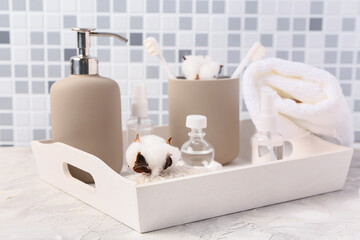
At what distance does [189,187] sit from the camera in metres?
0.58

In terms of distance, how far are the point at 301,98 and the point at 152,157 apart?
0.36 m

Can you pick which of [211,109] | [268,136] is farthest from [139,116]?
[268,136]

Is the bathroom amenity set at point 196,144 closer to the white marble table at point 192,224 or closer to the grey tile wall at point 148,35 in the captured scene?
the white marble table at point 192,224

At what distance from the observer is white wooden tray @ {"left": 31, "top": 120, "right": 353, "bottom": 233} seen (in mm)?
564

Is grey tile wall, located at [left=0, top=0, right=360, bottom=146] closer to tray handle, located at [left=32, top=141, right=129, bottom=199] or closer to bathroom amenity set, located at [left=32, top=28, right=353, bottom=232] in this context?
bathroom amenity set, located at [left=32, top=28, right=353, bottom=232]

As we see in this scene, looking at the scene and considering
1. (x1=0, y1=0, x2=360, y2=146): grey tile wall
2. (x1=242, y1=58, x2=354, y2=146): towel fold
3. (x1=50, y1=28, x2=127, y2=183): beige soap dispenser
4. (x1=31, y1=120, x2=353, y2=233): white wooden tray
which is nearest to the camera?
(x1=31, y1=120, x2=353, y2=233): white wooden tray

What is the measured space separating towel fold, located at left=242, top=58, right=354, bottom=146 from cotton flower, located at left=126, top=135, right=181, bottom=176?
249 millimetres

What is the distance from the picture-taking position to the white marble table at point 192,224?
572mm

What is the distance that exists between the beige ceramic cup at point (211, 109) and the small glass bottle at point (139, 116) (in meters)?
0.05

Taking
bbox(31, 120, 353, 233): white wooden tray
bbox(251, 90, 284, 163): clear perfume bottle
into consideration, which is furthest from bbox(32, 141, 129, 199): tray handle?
bbox(251, 90, 284, 163): clear perfume bottle

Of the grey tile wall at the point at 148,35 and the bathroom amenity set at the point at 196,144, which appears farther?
the grey tile wall at the point at 148,35

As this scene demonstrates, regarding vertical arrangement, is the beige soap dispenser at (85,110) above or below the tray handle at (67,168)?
above

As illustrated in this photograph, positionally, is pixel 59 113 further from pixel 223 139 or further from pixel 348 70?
pixel 348 70

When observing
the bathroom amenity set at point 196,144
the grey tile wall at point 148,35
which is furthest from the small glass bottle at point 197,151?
the grey tile wall at point 148,35
